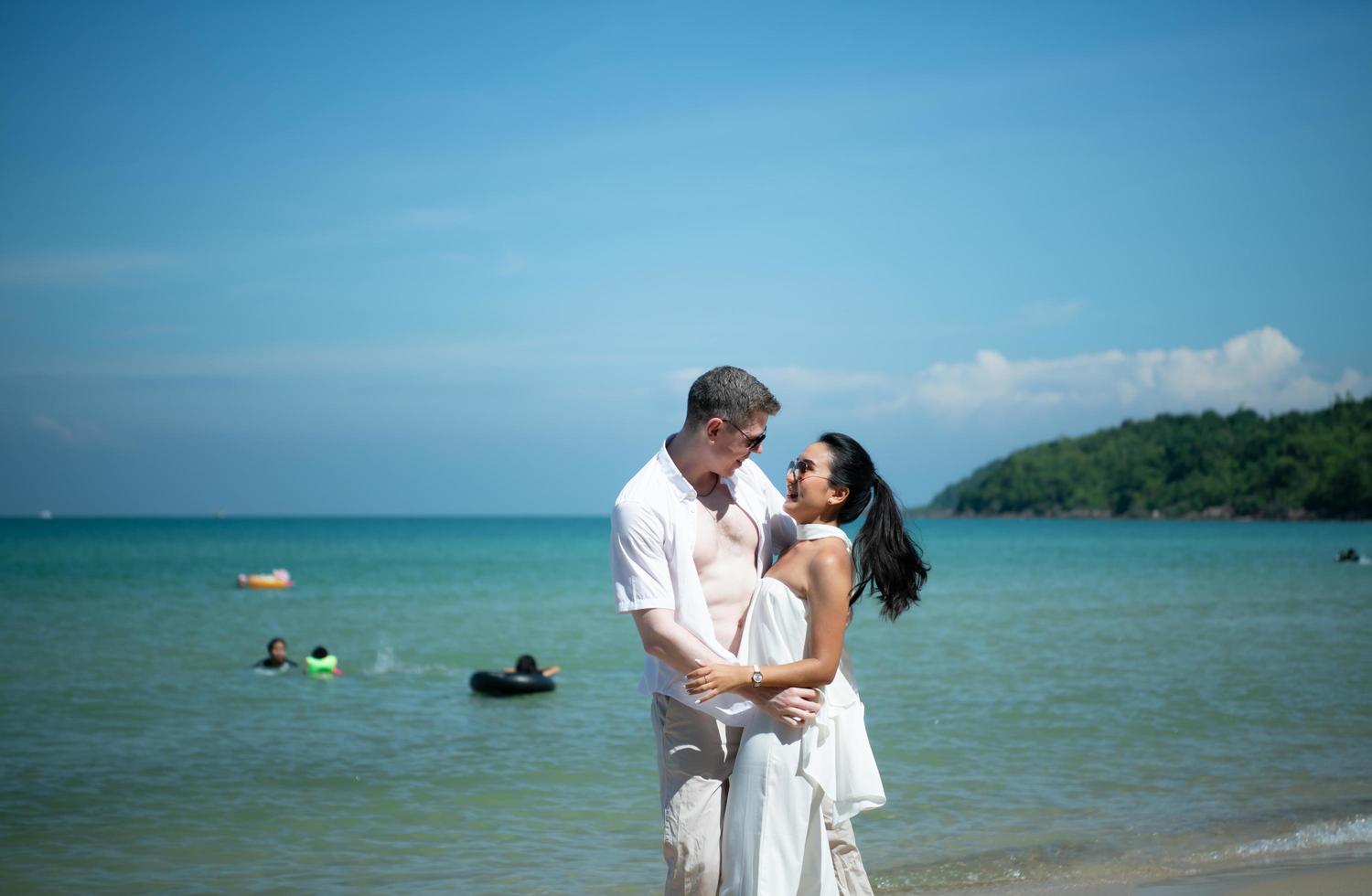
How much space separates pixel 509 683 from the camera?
17.2 m

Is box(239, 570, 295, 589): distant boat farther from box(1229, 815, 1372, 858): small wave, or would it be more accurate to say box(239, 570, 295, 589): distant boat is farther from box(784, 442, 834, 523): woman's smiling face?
box(784, 442, 834, 523): woman's smiling face

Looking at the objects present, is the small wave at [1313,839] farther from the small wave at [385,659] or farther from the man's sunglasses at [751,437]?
the small wave at [385,659]

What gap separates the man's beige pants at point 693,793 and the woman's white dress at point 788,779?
5cm

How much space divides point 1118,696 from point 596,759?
763 cm

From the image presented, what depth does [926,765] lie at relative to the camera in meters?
11.8

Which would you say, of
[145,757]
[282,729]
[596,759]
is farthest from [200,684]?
[596,759]

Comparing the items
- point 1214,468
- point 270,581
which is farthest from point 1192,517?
point 270,581

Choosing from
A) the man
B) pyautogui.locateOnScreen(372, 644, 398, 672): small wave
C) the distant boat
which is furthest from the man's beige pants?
the distant boat

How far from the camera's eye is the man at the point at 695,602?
448 centimetres

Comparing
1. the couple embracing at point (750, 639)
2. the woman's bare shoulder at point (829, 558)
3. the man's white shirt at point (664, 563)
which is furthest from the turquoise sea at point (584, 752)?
the woman's bare shoulder at point (829, 558)

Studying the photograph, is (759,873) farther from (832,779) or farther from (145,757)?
(145,757)

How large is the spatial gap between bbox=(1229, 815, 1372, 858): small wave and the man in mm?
4765

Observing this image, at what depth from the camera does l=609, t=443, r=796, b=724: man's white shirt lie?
4.49m

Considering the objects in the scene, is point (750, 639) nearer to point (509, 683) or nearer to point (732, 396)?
point (732, 396)
